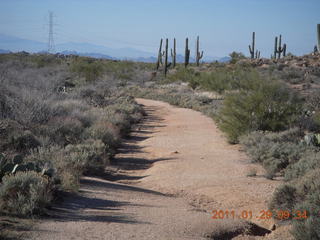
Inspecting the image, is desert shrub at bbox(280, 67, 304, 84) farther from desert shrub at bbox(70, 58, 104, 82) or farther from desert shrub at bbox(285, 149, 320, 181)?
desert shrub at bbox(285, 149, 320, 181)

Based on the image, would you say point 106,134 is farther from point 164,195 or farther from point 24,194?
point 24,194

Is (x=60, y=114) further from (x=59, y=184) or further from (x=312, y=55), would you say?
(x=312, y=55)

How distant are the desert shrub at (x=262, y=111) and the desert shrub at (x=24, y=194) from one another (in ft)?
32.2

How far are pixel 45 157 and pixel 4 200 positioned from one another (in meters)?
3.87

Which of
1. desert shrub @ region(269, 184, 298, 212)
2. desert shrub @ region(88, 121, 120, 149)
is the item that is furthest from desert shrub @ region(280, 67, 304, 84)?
desert shrub @ region(269, 184, 298, 212)

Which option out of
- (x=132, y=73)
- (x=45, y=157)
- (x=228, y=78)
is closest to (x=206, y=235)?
(x=45, y=157)

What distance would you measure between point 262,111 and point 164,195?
7787 millimetres

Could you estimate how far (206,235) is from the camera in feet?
20.3

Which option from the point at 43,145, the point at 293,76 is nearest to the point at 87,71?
the point at 293,76

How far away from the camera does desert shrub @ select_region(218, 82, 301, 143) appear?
1544 cm

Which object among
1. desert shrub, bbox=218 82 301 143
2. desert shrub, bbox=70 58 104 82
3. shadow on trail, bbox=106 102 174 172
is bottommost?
shadow on trail, bbox=106 102 174 172
